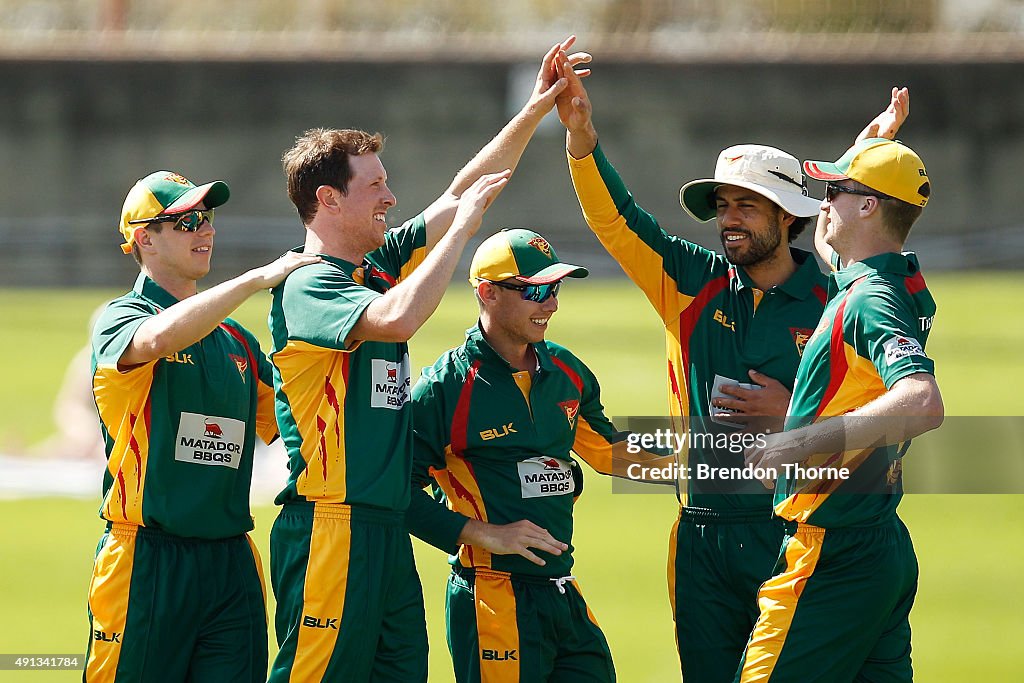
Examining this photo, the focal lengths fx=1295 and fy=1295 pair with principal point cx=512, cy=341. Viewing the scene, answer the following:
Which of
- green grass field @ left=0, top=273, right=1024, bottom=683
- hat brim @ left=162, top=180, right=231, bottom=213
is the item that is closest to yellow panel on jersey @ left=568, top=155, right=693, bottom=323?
hat brim @ left=162, top=180, right=231, bottom=213

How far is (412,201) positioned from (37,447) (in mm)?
7355

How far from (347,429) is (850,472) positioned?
1.84m

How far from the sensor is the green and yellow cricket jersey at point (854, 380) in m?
4.54

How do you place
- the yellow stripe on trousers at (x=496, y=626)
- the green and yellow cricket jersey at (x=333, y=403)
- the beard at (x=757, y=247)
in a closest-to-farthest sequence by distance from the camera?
1. the green and yellow cricket jersey at (x=333, y=403)
2. the yellow stripe on trousers at (x=496, y=626)
3. the beard at (x=757, y=247)

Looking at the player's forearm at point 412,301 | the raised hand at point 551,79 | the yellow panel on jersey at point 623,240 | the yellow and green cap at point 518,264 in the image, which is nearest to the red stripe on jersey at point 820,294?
the yellow panel on jersey at point 623,240

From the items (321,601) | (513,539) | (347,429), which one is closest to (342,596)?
(321,601)

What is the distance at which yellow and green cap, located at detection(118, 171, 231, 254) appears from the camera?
16.8ft

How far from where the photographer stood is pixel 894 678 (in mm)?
4793

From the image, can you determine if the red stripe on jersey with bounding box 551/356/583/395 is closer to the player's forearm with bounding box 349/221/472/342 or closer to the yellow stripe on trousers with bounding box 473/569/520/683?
the yellow stripe on trousers with bounding box 473/569/520/683

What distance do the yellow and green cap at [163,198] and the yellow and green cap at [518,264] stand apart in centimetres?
106

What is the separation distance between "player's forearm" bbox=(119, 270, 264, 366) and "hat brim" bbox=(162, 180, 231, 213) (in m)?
0.58

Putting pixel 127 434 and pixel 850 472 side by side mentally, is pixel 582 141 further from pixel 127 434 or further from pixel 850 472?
pixel 127 434

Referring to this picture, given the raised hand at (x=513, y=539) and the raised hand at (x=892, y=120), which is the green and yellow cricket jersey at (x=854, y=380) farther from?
the raised hand at (x=892, y=120)

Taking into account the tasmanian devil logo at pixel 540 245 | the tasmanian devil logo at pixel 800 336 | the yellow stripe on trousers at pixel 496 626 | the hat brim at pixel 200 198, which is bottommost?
the yellow stripe on trousers at pixel 496 626
